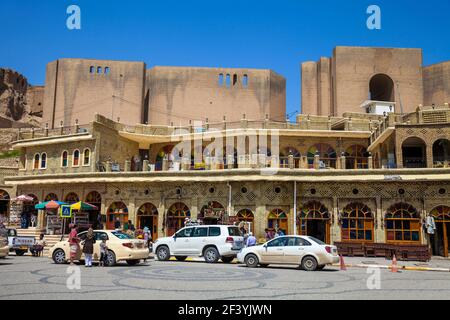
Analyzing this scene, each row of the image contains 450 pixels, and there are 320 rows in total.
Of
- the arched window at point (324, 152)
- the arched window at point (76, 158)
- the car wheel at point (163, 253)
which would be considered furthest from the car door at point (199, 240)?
the arched window at point (324, 152)

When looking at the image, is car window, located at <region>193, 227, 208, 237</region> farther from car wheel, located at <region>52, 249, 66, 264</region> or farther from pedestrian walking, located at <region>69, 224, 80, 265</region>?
car wheel, located at <region>52, 249, 66, 264</region>

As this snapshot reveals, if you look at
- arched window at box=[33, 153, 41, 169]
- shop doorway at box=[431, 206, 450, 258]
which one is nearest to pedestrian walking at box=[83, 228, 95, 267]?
shop doorway at box=[431, 206, 450, 258]

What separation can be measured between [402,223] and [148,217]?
52.5ft

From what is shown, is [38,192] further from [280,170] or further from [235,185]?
[280,170]

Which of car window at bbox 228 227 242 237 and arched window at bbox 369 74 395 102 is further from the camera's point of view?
arched window at bbox 369 74 395 102

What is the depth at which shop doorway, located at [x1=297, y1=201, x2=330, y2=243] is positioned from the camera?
2862 cm

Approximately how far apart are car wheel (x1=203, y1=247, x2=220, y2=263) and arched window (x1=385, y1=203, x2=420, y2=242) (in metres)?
12.0

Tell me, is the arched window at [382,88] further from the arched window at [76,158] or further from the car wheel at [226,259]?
the car wheel at [226,259]

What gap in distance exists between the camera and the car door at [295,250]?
691 inches

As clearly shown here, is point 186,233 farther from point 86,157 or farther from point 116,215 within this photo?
point 86,157

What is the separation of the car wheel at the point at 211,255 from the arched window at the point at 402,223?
12041 mm
